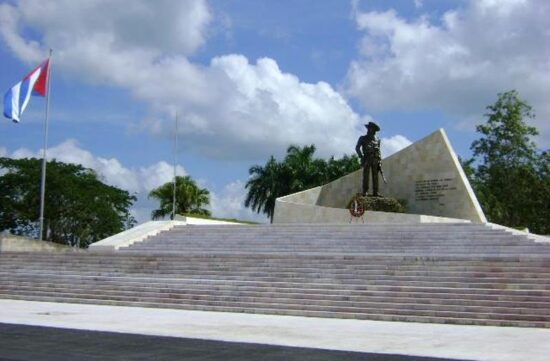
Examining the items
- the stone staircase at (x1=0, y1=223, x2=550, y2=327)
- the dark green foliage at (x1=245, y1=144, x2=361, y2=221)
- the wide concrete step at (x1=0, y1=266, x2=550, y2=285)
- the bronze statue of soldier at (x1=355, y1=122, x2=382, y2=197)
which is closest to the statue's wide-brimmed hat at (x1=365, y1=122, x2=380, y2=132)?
the bronze statue of soldier at (x1=355, y1=122, x2=382, y2=197)

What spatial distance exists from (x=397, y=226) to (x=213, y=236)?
5.68 metres

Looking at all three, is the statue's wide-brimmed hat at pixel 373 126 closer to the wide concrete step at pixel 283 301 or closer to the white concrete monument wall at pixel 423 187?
the white concrete monument wall at pixel 423 187

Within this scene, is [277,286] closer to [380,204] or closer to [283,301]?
[283,301]

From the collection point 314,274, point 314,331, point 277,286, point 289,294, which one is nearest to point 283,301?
point 289,294

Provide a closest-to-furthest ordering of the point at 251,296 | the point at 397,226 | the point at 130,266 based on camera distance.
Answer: the point at 251,296 < the point at 130,266 < the point at 397,226

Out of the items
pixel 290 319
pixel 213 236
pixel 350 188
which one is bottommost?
pixel 290 319

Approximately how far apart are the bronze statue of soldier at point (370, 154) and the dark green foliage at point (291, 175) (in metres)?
17.6

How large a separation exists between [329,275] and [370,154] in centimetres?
1181

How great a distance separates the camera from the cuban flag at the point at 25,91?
77.8 feet

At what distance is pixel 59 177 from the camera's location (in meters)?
38.6

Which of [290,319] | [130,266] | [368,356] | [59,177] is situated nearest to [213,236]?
[130,266]

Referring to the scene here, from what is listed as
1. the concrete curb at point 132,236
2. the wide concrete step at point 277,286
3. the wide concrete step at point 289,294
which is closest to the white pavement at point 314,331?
the wide concrete step at point 289,294

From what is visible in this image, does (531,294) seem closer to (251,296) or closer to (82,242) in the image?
(251,296)

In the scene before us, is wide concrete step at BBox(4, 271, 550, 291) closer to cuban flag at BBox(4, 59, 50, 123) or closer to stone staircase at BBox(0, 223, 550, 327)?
stone staircase at BBox(0, 223, 550, 327)
